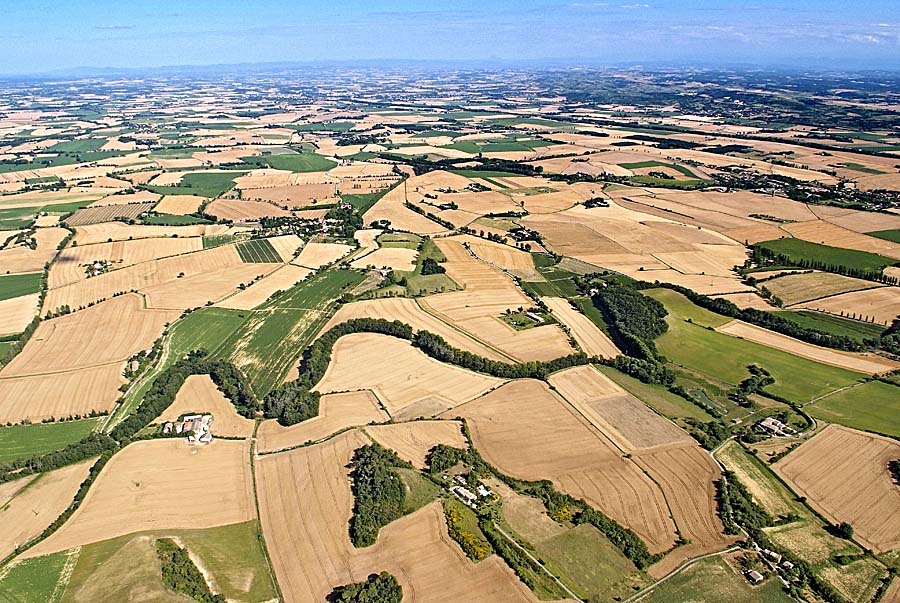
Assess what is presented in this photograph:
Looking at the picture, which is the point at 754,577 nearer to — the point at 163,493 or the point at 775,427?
the point at 775,427

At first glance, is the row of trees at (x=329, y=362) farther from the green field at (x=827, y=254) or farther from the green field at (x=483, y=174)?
the green field at (x=483, y=174)

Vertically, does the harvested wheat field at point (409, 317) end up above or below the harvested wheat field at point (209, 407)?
above

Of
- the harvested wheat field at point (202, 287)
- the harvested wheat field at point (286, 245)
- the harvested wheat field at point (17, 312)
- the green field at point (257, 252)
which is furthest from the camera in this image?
the harvested wheat field at point (286, 245)

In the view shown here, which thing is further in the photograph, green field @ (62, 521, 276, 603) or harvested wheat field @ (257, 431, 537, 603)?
harvested wheat field @ (257, 431, 537, 603)

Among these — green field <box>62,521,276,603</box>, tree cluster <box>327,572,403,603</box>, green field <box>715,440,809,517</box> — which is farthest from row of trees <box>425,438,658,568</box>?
green field <box>62,521,276,603</box>

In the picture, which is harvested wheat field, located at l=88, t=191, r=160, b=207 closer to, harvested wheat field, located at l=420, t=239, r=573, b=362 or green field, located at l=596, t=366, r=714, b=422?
harvested wheat field, located at l=420, t=239, r=573, b=362

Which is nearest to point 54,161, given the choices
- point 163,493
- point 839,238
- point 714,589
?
point 163,493

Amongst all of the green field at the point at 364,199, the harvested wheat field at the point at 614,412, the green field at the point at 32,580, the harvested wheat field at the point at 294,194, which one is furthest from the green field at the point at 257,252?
the green field at the point at 32,580
